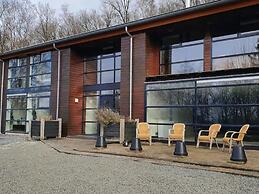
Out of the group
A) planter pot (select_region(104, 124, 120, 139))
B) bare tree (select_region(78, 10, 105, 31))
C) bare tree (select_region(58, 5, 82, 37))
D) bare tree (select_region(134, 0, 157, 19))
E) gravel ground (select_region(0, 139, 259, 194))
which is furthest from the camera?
bare tree (select_region(58, 5, 82, 37))

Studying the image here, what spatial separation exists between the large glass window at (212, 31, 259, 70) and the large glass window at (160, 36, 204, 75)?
0.69 m

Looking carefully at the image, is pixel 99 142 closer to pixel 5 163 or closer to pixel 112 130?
pixel 112 130

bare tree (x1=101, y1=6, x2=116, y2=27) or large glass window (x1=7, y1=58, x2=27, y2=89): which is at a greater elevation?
bare tree (x1=101, y1=6, x2=116, y2=27)

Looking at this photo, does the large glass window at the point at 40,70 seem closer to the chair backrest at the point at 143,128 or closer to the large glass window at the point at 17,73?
the large glass window at the point at 17,73

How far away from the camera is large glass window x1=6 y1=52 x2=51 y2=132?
1914cm

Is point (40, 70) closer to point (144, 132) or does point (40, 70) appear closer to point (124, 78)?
point (124, 78)

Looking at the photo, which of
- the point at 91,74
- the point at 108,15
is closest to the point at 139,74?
the point at 91,74

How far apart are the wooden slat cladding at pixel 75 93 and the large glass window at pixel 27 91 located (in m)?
1.66

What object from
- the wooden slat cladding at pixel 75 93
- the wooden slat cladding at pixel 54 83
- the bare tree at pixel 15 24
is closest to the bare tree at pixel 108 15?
the bare tree at pixel 15 24

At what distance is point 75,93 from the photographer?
1803cm

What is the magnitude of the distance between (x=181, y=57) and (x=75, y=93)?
6.06 metres

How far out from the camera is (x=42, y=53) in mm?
19562

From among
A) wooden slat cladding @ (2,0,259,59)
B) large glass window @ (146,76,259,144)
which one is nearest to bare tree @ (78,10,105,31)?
wooden slat cladding @ (2,0,259,59)

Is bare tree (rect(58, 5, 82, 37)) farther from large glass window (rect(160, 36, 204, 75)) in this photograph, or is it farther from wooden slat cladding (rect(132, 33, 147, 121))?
large glass window (rect(160, 36, 204, 75))
